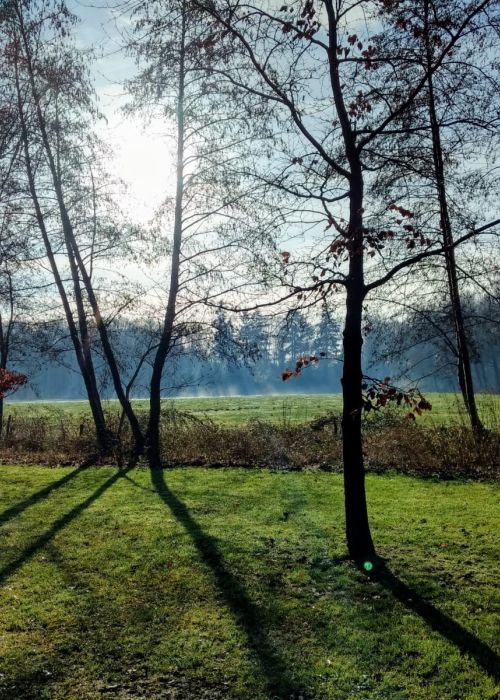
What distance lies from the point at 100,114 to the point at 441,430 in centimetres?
1356

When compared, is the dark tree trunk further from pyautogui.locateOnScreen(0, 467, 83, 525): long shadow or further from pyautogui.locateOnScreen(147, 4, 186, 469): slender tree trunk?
pyautogui.locateOnScreen(147, 4, 186, 469): slender tree trunk

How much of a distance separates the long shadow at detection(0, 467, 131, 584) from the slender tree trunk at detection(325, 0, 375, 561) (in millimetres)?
4334

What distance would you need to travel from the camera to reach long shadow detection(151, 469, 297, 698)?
14.6ft

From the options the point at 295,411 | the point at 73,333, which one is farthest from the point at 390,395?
the point at 295,411

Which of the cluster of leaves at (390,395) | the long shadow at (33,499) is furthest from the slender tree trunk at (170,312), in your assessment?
the cluster of leaves at (390,395)

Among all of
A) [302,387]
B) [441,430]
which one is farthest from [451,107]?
[302,387]

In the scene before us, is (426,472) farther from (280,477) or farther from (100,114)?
(100,114)

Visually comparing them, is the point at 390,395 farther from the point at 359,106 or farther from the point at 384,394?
the point at 359,106

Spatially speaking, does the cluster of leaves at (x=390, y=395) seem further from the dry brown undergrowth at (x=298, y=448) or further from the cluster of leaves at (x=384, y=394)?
the dry brown undergrowth at (x=298, y=448)

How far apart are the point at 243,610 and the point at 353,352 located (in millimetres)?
3101

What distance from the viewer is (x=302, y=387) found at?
120438mm

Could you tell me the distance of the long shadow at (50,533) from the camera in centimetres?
708

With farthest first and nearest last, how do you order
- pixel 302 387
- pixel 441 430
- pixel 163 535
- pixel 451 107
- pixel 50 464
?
1. pixel 302 387
2. pixel 50 464
3. pixel 441 430
4. pixel 163 535
5. pixel 451 107

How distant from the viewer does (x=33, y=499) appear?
1091cm
